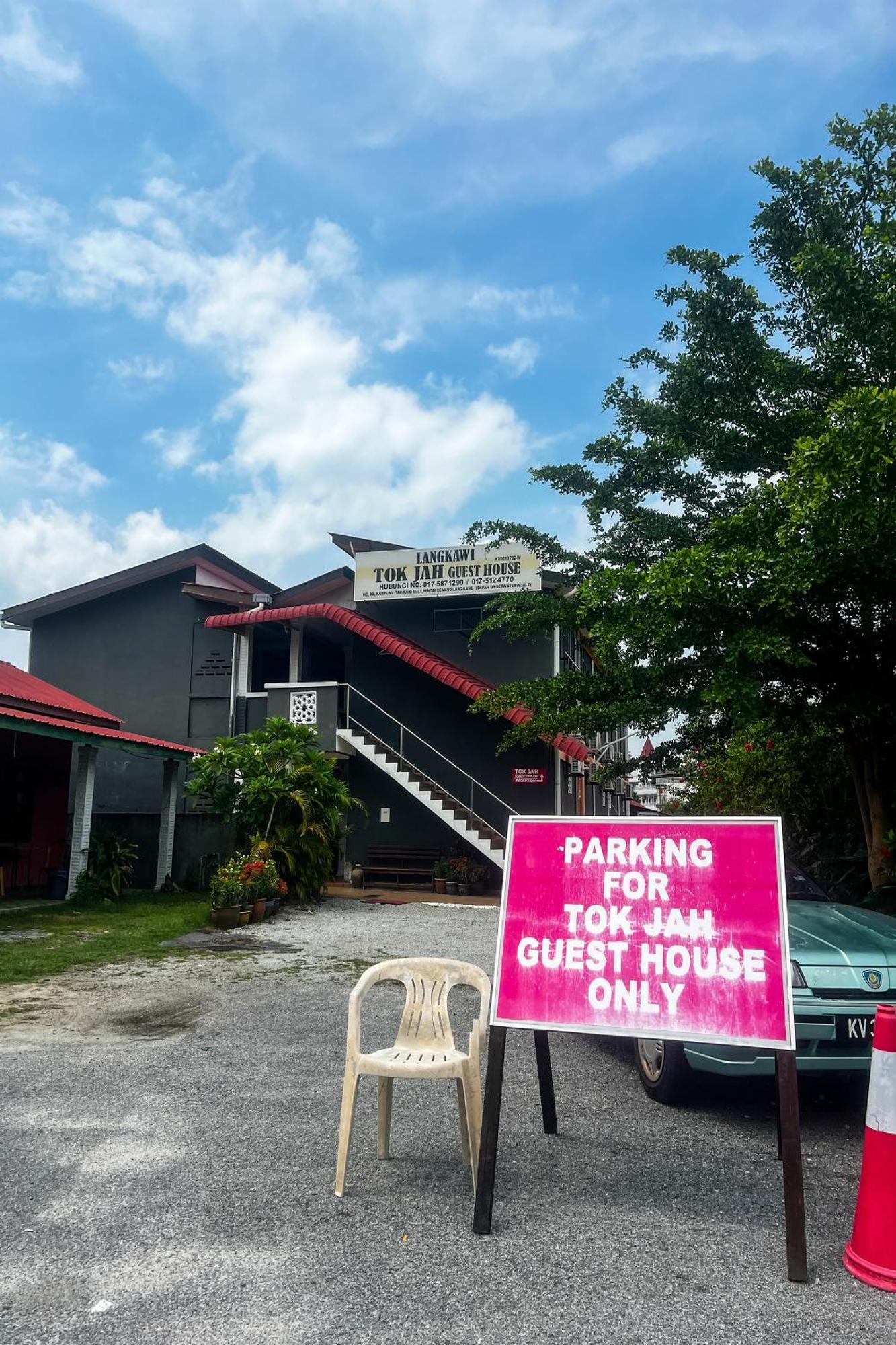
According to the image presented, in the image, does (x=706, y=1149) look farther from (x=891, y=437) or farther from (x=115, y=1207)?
(x=891, y=437)

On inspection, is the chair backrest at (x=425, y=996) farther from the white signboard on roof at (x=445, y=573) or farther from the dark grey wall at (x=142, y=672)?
the dark grey wall at (x=142, y=672)

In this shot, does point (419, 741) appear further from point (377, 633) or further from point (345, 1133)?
point (345, 1133)

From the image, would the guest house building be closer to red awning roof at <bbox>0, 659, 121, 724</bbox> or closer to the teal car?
red awning roof at <bbox>0, 659, 121, 724</bbox>

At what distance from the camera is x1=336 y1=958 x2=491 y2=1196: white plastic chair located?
3.78 m

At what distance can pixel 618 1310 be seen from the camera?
114 inches

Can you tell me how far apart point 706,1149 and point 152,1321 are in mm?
2642

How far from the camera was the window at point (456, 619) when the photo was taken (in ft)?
63.6

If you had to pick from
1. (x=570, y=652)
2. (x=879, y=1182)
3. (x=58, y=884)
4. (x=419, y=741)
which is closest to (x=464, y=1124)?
(x=879, y=1182)

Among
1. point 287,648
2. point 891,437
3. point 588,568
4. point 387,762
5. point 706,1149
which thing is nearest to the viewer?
point 706,1149

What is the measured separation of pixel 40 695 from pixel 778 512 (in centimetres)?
1437

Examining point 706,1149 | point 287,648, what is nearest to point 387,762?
point 287,648

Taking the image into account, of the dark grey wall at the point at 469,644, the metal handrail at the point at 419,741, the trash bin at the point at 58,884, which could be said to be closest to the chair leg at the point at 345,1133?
the trash bin at the point at 58,884

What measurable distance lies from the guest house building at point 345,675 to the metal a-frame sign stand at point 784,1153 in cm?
1297

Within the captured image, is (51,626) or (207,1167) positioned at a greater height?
(51,626)
